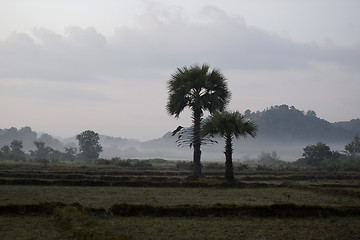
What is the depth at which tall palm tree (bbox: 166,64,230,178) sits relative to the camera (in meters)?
27.7

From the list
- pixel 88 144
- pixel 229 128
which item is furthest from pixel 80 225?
pixel 88 144

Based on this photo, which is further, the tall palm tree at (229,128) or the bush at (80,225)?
the tall palm tree at (229,128)

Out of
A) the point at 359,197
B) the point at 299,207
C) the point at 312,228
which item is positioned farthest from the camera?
the point at 359,197

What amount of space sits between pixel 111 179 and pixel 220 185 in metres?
7.09

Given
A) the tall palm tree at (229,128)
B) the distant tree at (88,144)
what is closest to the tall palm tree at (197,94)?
the tall palm tree at (229,128)

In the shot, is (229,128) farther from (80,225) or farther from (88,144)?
(88,144)

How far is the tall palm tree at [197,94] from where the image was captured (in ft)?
91.0

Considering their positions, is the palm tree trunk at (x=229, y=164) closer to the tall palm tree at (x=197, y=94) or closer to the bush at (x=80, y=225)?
the tall palm tree at (x=197, y=94)

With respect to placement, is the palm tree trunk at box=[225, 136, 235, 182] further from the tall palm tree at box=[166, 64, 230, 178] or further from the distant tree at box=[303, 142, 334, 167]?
the distant tree at box=[303, 142, 334, 167]

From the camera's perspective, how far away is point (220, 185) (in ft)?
73.2

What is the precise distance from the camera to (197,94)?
28047 mm

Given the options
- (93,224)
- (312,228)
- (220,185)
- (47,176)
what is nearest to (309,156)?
(220,185)

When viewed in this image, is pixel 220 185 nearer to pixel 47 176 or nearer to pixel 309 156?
pixel 47 176

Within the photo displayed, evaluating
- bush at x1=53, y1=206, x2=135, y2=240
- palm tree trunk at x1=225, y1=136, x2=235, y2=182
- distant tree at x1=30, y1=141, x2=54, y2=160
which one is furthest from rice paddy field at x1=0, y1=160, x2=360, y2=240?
distant tree at x1=30, y1=141, x2=54, y2=160
